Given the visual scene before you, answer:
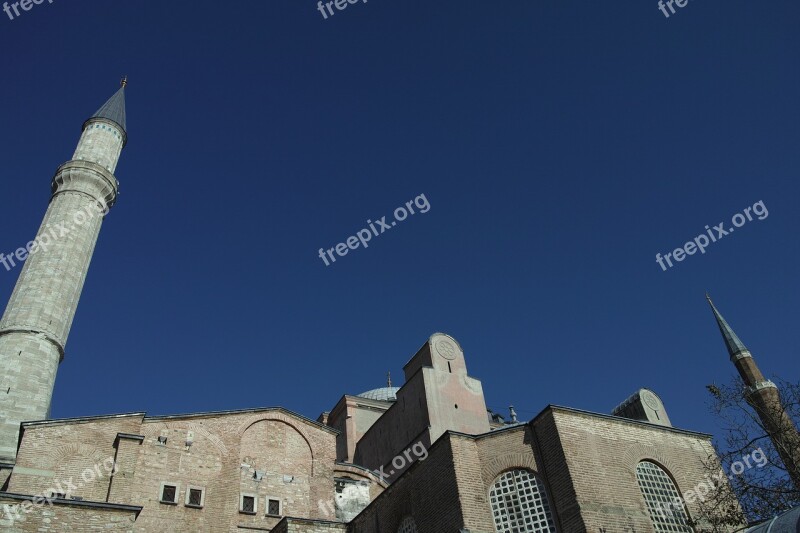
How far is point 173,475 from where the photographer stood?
2103 cm

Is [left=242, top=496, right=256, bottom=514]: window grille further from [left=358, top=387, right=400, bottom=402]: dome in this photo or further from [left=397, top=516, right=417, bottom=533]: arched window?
[left=358, top=387, right=400, bottom=402]: dome

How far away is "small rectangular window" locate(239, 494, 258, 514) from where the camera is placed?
21312 mm

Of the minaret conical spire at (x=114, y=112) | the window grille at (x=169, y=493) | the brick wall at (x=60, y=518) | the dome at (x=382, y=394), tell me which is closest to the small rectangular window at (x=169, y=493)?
the window grille at (x=169, y=493)

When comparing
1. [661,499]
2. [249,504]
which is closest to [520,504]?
[661,499]

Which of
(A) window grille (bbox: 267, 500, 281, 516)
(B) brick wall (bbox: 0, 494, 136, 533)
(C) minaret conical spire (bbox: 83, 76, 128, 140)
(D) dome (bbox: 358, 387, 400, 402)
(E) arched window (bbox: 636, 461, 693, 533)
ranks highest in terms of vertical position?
(C) minaret conical spire (bbox: 83, 76, 128, 140)

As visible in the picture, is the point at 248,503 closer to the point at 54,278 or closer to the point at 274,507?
the point at 274,507

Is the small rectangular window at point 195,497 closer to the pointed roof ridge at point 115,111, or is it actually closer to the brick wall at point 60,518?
the brick wall at point 60,518

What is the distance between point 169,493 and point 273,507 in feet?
11.8

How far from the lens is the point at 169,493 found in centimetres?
2059

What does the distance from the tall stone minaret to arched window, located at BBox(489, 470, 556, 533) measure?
1821 cm

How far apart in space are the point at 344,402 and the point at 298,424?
8904 millimetres

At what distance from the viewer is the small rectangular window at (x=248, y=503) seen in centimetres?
2131

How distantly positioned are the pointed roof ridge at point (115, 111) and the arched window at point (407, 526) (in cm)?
2917

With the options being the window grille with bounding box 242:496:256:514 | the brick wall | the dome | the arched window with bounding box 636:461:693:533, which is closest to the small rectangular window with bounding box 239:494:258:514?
the window grille with bounding box 242:496:256:514
